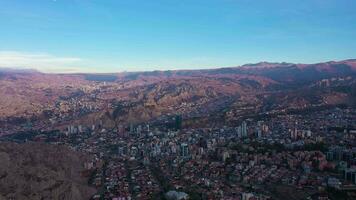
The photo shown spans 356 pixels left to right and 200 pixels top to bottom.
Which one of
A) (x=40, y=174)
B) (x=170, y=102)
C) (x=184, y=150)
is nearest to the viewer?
→ (x=40, y=174)

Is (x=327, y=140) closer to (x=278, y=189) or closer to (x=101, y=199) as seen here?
(x=278, y=189)

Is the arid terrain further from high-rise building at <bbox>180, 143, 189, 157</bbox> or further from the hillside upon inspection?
the hillside

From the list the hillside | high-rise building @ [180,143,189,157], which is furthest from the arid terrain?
the hillside

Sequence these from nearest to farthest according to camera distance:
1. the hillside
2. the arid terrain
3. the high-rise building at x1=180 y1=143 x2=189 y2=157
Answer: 1. the hillside
2. the high-rise building at x1=180 y1=143 x2=189 y2=157
3. the arid terrain

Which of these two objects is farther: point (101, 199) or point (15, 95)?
point (15, 95)

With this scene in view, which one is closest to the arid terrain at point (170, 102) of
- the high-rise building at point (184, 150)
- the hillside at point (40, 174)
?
the high-rise building at point (184, 150)

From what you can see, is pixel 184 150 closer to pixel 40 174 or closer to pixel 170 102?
pixel 40 174

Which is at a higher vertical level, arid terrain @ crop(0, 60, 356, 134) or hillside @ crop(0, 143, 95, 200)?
hillside @ crop(0, 143, 95, 200)

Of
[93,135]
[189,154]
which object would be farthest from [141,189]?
[93,135]

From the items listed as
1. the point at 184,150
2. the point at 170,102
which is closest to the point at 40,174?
the point at 184,150

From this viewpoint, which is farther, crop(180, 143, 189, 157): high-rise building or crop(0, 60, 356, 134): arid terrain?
crop(0, 60, 356, 134): arid terrain

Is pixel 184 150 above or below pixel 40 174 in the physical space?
below
